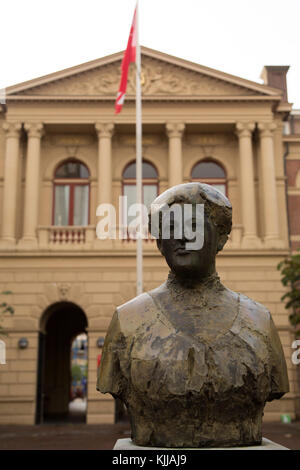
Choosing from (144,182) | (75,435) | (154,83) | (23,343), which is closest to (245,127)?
(154,83)

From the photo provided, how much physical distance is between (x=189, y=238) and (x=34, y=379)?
1878 centimetres

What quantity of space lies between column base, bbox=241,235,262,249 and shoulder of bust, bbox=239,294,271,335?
61.4 ft

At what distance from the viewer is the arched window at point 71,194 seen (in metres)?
23.3

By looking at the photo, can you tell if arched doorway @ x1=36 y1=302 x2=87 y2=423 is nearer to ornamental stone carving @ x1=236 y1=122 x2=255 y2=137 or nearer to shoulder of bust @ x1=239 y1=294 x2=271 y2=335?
ornamental stone carving @ x1=236 y1=122 x2=255 y2=137

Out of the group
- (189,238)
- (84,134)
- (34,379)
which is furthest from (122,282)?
(189,238)

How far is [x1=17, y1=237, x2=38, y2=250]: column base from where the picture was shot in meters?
21.2

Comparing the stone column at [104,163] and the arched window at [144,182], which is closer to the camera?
the stone column at [104,163]

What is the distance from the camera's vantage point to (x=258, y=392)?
8.67 feet

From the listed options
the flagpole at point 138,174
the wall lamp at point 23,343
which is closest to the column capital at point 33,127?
the flagpole at point 138,174

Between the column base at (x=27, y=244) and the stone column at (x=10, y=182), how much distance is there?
1.26ft

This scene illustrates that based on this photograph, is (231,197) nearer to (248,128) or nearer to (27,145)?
(248,128)

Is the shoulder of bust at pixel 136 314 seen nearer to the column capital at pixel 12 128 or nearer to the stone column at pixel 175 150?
the stone column at pixel 175 150

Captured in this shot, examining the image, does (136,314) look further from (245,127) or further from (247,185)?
(245,127)
